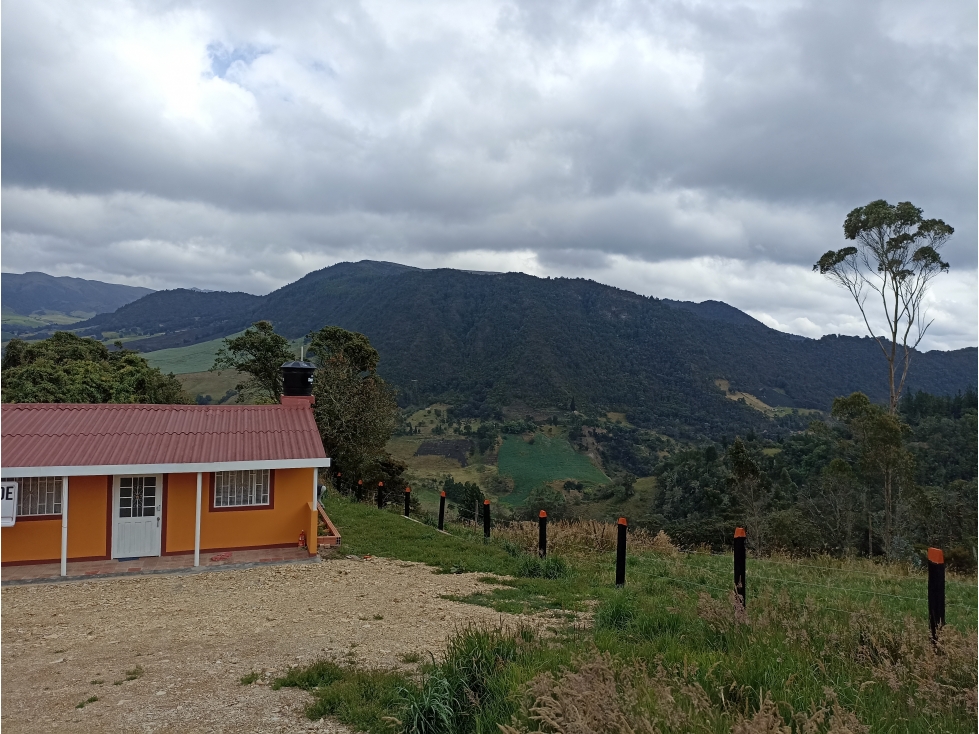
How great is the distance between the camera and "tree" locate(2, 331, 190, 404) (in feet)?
80.4

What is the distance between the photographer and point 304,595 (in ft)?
29.9

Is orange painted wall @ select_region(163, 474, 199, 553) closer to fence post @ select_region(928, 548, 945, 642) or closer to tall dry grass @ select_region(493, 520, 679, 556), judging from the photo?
tall dry grass @ select_region(493, 520, 679, 556)

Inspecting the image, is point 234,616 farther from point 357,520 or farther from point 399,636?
point 357,520

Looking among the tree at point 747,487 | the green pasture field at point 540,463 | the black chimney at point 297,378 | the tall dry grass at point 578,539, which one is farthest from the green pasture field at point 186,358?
the tall dry grass at point 578,539

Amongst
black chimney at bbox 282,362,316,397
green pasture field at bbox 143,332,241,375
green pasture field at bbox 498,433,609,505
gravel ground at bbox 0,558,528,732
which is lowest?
green pasture field at bbox 498,433,609,505

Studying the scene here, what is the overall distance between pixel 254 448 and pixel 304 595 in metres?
3.69

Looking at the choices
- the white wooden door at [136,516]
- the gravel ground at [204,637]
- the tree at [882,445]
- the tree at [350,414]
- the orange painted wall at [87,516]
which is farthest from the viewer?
the tree at [882,445]

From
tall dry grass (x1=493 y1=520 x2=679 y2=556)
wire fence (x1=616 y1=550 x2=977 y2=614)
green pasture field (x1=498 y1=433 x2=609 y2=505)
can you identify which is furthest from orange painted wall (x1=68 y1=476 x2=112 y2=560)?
green pasture field (x1=498 y1=433 x2=609 y2=505)

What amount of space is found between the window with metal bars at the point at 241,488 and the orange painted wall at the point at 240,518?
158mm

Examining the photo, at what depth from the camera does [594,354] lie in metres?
143

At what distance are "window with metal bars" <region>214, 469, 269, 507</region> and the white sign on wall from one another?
3.11 metres

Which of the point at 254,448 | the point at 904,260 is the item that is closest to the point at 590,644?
the point at 254,448

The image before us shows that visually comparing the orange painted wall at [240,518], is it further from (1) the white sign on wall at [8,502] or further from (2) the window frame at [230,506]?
(1) the white sign on wall at [8,502]

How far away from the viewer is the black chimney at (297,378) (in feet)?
47.0
